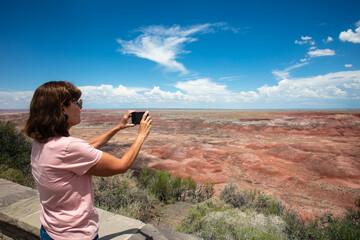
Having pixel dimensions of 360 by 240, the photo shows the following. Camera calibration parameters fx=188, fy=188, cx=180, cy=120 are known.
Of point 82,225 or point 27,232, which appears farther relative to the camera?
point 27,232

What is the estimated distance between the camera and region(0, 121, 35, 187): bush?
5.58 metres

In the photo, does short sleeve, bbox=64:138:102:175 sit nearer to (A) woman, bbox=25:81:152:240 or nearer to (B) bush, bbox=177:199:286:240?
(A) woman, bbox=25:81:152:240

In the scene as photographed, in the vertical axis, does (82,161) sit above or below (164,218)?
above

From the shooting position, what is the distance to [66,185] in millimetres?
1169

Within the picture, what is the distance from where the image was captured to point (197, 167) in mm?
11414

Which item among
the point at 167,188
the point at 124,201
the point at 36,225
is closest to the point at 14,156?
the point at 124,201

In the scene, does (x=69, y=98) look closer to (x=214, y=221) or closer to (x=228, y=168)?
(x=214, y=221)

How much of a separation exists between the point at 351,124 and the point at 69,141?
3485 cm

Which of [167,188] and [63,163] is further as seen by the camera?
[167,188]

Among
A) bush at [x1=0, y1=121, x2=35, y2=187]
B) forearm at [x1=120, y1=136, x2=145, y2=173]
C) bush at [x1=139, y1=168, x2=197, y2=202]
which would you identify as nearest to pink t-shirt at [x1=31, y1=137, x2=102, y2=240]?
forearm at [x1=120, y1=136, x2=145, y2=173]

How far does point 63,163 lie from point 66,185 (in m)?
0.16

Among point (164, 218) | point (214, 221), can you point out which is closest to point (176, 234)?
point (214, 221)

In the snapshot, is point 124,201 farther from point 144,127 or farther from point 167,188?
point 144,127

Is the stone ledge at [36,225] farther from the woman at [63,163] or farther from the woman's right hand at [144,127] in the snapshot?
the woman's right hand at [144,127]
